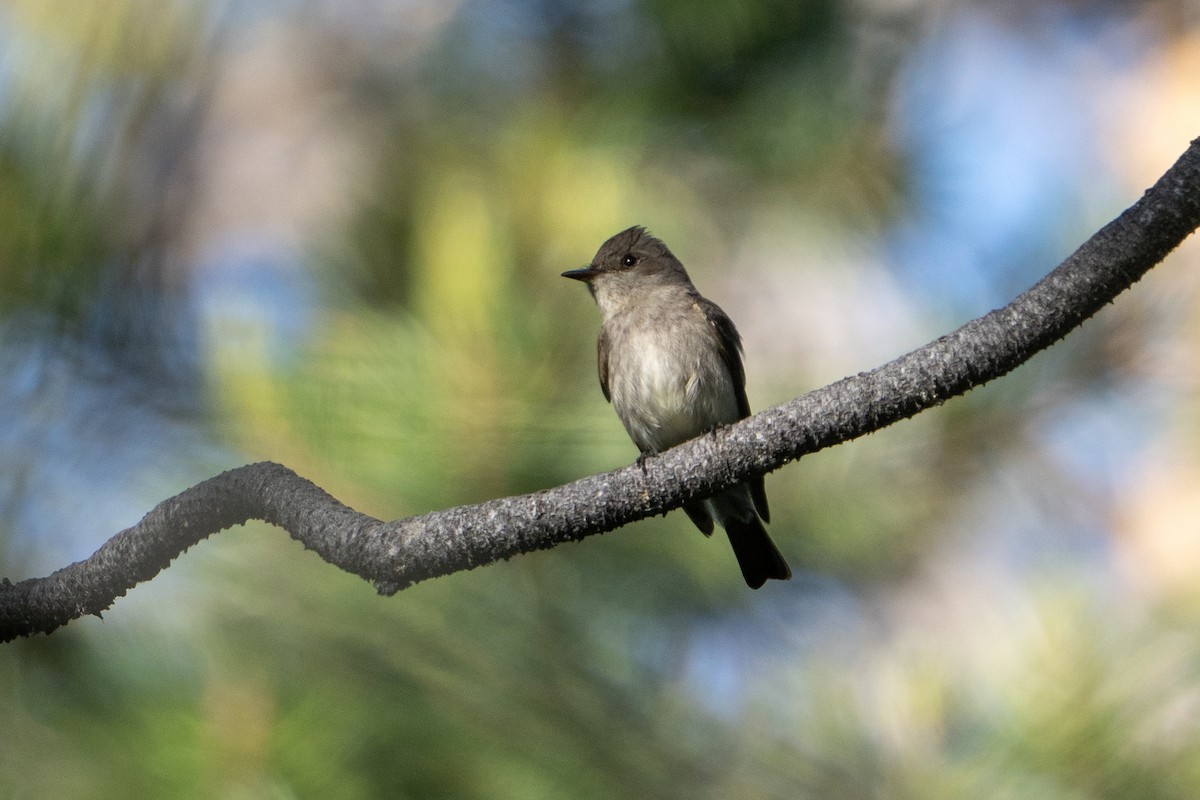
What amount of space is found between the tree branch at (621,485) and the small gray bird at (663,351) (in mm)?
1567

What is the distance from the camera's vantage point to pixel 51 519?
7.45 feet

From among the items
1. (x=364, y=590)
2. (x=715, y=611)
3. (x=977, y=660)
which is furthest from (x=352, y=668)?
(x=977, y=660)

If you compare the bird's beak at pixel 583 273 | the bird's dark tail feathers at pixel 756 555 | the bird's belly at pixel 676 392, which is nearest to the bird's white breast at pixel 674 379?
the bird's belly at pixel 676 392

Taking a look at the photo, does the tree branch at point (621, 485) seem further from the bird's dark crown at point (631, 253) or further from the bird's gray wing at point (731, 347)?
the bird's gray wing at point (731, 347)

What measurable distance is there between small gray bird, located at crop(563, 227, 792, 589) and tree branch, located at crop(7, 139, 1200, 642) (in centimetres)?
157

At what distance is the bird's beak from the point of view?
2.90 m

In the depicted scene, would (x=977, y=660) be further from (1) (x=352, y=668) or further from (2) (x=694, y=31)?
(2) (x=694, y=31)

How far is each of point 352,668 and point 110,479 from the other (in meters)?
0.57

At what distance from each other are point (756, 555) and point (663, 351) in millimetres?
992

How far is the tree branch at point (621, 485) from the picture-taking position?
71.7 inches

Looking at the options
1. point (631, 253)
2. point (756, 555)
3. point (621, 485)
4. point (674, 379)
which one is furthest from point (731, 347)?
point (621, 485)

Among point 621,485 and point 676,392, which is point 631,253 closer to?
point 676,392

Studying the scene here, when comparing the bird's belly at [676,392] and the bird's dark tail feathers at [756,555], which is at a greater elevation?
the bird's belly at [676,392]

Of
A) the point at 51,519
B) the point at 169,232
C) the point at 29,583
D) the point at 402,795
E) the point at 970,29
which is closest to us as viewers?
the point at 29,583
